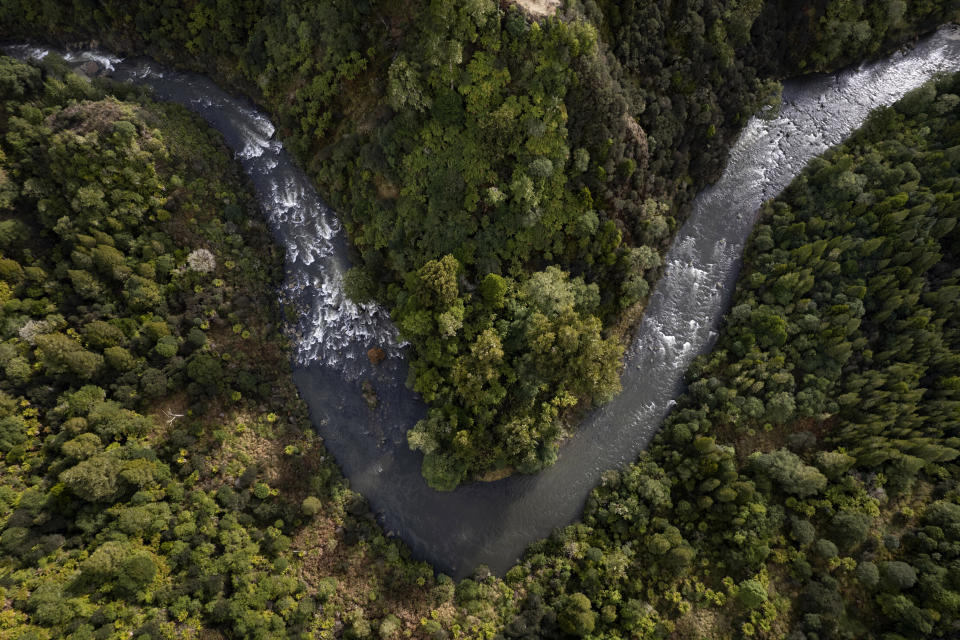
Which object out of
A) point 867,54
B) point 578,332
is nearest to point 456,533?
point 578,332

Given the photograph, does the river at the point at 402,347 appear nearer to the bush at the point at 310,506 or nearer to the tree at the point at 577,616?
the bush at the point at 310,506

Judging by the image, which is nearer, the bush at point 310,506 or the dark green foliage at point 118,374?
the dark green foliage at point 118,374

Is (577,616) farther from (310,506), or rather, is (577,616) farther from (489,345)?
(310,506)

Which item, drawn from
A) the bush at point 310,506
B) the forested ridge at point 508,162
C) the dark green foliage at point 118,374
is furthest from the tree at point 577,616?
the bush at point 310,506

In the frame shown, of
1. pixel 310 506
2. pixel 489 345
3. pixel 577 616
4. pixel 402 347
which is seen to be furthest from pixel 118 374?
pixel 577 616

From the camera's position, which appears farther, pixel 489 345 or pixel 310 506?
pixel 310 506

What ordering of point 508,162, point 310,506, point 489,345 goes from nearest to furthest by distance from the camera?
point 489,345 < point 508,162 < point 310,506

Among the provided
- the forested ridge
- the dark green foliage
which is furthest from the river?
the dark green foliage

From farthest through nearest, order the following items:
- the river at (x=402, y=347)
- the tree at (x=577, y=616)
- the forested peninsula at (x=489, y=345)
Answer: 1. the river at (x=402, y=347)
2. the tree at (x=577, y=616)
3. the forested peninsula at (x=489, y=345)

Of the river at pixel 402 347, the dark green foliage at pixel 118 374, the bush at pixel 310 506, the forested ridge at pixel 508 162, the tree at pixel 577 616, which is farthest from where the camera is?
the river at pixel 402 347
